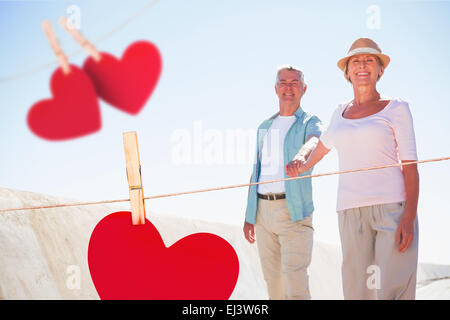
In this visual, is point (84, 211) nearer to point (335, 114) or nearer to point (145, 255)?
point (145, 255)

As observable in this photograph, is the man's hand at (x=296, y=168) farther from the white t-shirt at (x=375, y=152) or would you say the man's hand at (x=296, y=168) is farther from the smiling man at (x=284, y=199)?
the white t-shirt at (x=375, y=152)

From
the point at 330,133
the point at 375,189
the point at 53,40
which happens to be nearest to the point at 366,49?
the point at 330,133

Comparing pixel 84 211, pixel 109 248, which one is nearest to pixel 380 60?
pixel 109 248

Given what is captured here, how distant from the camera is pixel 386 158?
79.5 inches

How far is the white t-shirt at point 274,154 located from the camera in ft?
8.39

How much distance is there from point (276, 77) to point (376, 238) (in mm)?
1110

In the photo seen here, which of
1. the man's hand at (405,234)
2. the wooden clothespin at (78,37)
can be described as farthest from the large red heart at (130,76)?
the man's hand at (405,234)

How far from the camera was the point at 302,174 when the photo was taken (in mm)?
2500

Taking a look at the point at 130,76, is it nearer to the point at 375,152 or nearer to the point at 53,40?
the point at 53,40

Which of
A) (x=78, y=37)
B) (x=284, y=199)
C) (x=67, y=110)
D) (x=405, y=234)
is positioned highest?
(x=78, y=37)

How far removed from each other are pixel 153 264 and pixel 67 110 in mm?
809

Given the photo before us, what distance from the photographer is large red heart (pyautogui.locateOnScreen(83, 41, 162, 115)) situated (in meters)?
2.09

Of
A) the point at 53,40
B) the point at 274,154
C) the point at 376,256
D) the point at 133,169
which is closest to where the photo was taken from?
the point at 53,40

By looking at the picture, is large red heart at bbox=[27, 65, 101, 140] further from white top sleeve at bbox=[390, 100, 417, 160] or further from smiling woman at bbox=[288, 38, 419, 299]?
white top sleeve at bbox=[390, 100, 417, 160]
